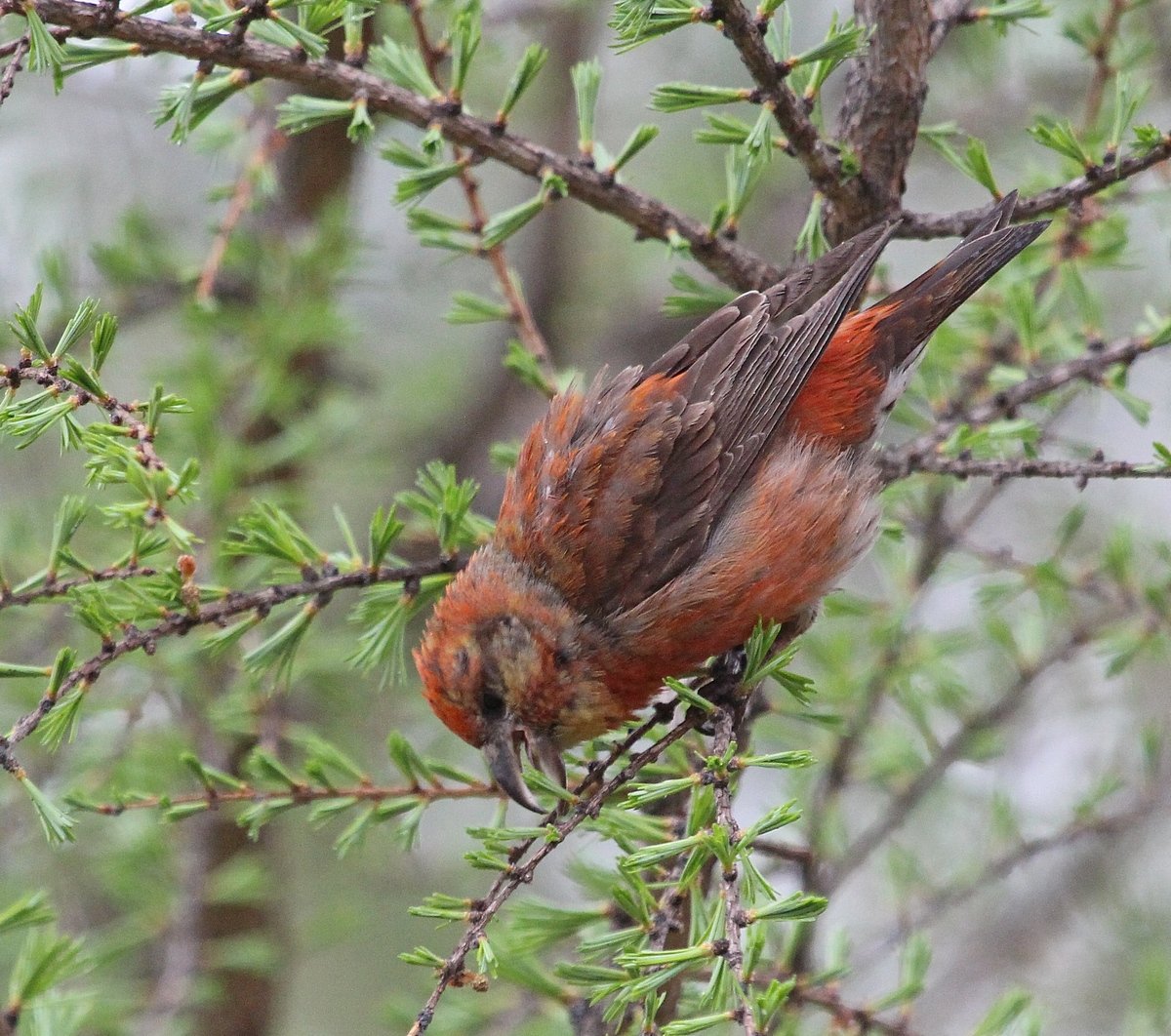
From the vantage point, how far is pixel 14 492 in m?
6.02

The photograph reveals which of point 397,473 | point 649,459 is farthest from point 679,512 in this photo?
point 397,473

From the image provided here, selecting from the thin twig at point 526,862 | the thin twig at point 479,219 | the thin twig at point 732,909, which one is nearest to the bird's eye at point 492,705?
the thin twig at point 526,862

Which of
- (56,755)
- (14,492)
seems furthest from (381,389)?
(56,755)

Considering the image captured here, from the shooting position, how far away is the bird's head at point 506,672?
10.7 ft

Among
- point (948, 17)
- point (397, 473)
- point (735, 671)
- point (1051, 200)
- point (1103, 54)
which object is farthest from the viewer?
point (397, 473)

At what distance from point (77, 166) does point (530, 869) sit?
5.58 meters

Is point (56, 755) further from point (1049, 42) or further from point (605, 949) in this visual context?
point (1049, 42)

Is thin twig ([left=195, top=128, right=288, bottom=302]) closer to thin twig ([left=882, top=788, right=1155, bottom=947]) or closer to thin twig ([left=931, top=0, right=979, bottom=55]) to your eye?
thin twig ([left=931, top=0, right=979, bottom=55])

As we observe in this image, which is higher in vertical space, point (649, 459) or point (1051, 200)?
point (1051, 200)

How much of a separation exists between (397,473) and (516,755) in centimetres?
291

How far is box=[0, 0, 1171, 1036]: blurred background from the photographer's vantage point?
4.02 m

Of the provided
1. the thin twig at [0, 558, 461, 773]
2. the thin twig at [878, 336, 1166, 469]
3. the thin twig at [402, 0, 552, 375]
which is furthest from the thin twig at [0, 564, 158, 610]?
the thin twig at [878, 336, 1166, 469]

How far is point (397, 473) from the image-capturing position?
5.93 metres

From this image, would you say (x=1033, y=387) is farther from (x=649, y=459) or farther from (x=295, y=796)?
(x=295, y=796)
